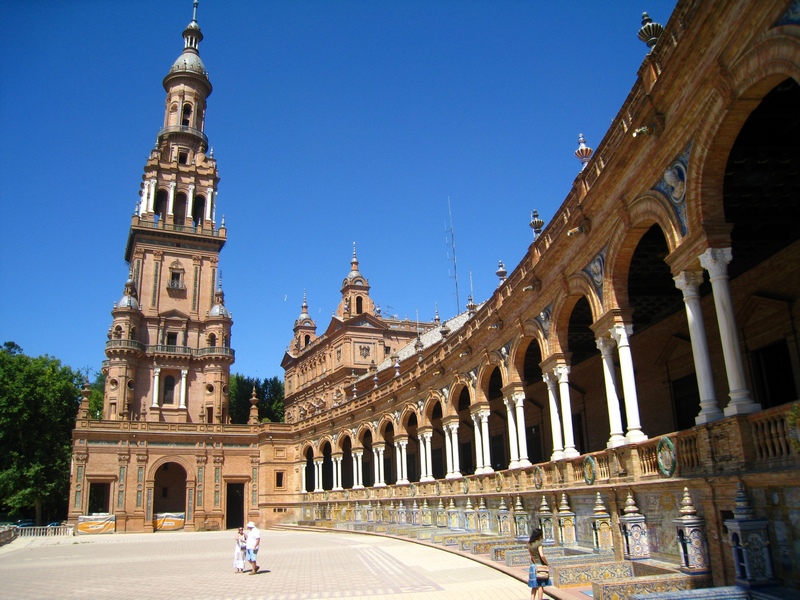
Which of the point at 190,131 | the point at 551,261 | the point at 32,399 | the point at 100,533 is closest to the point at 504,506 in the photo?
the point at 551,261

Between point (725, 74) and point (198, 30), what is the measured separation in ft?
248

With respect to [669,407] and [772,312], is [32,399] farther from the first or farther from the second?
[772,312]

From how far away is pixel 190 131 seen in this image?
66500 mm

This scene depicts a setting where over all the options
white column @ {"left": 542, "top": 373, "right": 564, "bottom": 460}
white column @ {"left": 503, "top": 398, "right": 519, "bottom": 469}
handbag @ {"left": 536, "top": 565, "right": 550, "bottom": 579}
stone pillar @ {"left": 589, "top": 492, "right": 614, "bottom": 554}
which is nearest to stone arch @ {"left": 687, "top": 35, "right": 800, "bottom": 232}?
handbag @ {"left": 536, "top": 565, "right": 550, "bottom": 579}

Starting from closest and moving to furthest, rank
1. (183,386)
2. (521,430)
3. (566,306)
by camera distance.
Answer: (566,306) → (521,430) → (183,386)

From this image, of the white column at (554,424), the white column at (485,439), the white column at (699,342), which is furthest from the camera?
the white column at (485,439)

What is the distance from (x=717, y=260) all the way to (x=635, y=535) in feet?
17.7

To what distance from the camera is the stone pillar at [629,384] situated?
Result: 1391cm

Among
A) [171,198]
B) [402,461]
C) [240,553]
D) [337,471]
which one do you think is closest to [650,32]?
[240,553]

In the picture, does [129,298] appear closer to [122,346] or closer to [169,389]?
[122,346]

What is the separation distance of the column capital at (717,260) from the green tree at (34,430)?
173 feet

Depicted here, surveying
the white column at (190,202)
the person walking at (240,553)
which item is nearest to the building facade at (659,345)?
the person walking at (240,553)

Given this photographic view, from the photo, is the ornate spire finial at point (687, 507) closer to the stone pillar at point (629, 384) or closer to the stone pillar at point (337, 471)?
the stone pillar at point (629, 384)

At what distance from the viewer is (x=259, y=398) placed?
8356 centimetres
